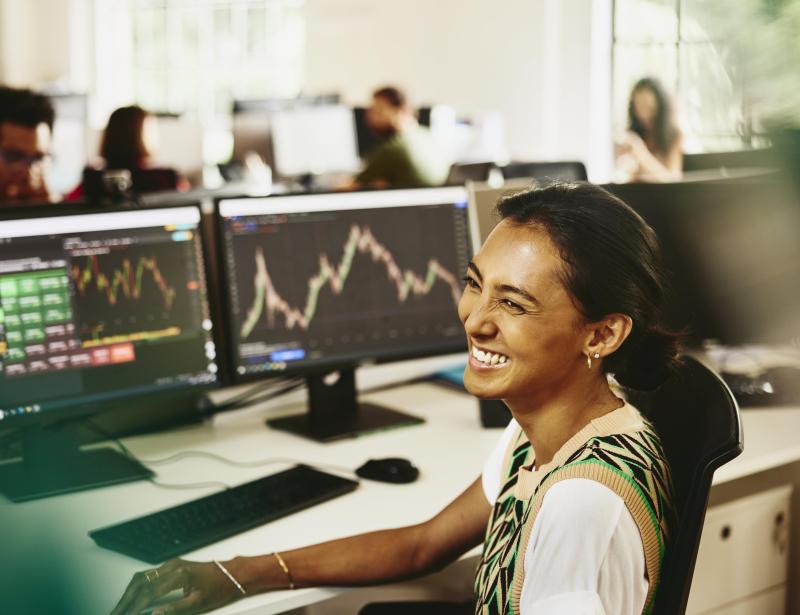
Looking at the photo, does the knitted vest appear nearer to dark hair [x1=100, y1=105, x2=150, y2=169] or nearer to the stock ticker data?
the stock ticker data

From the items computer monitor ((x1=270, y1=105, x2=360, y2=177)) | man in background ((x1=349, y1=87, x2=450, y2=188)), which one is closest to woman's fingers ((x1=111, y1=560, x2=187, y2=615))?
man in background ((x1=349, y1=87, x2=450, y2=188))

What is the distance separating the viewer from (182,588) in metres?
1.19

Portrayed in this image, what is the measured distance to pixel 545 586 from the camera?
→ 0.95m

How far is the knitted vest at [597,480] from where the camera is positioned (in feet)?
3.21

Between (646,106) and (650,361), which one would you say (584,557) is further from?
(646,106)

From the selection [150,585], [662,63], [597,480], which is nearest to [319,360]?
[150,585]

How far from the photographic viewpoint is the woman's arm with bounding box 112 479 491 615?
1.18 meters

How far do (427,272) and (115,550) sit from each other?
0.92 meters

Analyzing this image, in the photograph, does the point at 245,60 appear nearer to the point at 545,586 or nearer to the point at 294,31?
the point at 294,31

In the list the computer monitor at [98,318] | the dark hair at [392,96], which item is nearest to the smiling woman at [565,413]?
the computer monitor at [98,318]

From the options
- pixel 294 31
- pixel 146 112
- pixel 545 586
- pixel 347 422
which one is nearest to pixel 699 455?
pixel 545 586

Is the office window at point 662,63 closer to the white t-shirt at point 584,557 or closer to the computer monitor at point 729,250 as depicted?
the computer monitor at point 729,250

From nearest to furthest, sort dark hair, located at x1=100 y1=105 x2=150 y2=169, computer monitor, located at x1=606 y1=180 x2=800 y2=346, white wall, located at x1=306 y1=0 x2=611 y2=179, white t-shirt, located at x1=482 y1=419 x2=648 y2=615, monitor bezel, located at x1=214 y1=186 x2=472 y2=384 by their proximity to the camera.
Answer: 1. white t-shirt, located at x1=482 y1=419 x2=648 y2=615
2. monitor bezel, located at x1=214 y1=186 x2=472 y2=384
3. computer monitor, located at x1=606 y1=180 x2=800 y2=346
4. dark hair, located at x1=100 y1=105 x2=150 y2=169
5. white wall, located at x1=306 y1=0 x2=611 y2=179

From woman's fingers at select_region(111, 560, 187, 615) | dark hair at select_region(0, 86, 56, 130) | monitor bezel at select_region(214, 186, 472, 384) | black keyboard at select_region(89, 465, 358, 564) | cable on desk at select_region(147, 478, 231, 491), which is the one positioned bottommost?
cable on desk at select_region(147, 478, 231, 491)
